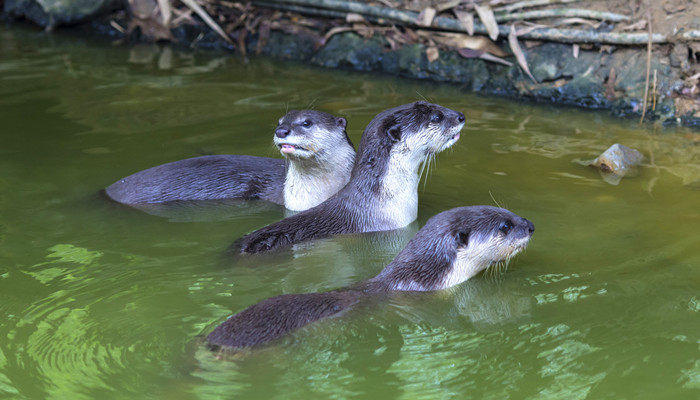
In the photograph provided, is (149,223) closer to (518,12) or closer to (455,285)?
(455,285)

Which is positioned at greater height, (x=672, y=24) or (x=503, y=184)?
(x=672, y=24)

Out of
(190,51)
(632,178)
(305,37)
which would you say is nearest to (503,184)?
(632,178)

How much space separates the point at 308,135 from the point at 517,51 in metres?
2.88

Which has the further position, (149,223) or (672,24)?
(672,24)

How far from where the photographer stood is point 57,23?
10.1m

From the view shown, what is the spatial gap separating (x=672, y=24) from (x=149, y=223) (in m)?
4.26

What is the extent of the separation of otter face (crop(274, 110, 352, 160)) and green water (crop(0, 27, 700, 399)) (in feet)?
1.43

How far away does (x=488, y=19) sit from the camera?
762cm

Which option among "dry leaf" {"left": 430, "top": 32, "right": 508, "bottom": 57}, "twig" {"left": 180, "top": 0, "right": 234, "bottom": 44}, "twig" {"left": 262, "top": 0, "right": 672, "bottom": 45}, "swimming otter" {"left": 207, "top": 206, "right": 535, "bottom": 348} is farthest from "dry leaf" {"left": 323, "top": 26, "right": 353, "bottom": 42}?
"swimming otter" {"left": 207, "top": 206, "right": 535, "bottom": 348}

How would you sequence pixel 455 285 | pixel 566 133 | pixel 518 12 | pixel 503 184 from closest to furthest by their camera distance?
pixel 455 285
pixel 503 184
pixel 566 133
pixel 518 12

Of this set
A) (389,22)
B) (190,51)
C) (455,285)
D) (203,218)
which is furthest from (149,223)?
(190,51)

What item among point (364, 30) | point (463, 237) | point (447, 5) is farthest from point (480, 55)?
point (463, 237)

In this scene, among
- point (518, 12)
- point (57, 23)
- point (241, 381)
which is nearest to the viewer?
point (241, 381)

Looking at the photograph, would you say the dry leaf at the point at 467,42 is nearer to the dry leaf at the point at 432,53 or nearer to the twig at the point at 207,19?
the dry leaf at the point at 432,53
